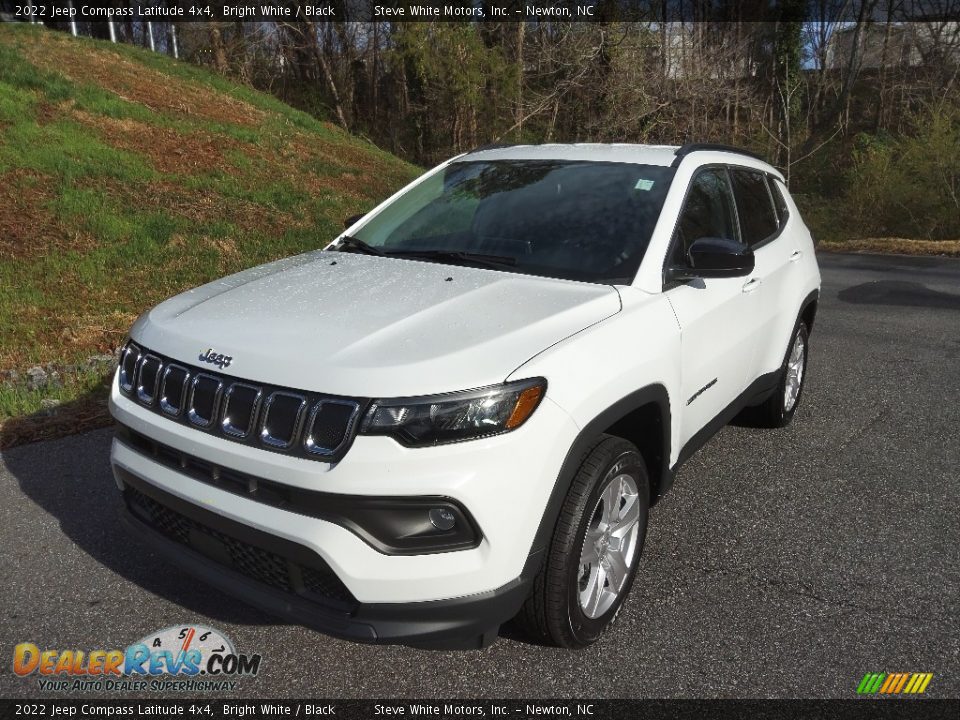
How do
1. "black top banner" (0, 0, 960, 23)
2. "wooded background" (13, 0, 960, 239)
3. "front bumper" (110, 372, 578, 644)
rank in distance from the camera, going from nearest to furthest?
"front bumper" (110, 372, 578, 644)
"wooded background" (13, 0, 960, 239)
"black top banner" (0, 0, 960, 23)

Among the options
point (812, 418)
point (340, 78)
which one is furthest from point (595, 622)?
point (340, 78)

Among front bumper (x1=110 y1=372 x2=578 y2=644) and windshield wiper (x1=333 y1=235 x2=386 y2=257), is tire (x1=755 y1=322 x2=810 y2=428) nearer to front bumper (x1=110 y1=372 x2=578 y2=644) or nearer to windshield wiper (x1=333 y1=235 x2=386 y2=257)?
windshield wiper (x1=333 y1=235 x2=386 y2=257)

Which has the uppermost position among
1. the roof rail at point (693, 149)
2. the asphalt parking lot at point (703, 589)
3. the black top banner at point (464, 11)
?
the black top banner at point (464, 11)

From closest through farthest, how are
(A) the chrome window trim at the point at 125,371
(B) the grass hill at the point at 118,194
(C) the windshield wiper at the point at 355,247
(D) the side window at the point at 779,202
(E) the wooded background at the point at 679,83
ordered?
(A) the chrome window trim at the point at 125,371, (C) the windshield wiper at the point at 355,247, (D) the side window at the point at 779,202, (B) the grass hill at the point at 118,194, (E) the wooded background at the point at 679,83

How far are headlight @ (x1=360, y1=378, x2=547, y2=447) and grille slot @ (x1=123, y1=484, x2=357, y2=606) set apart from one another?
0.45m

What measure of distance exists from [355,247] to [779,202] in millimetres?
2834

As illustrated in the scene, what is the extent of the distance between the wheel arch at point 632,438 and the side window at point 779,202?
237cm

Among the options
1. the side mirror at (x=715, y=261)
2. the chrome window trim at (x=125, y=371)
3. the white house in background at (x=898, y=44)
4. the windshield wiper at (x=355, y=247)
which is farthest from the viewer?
the white house in background at (x=898, y=44)

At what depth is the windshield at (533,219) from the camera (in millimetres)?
3393

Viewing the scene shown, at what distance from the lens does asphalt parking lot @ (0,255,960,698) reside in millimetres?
2746

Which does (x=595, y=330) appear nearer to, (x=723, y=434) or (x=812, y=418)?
(x=723, y=434)

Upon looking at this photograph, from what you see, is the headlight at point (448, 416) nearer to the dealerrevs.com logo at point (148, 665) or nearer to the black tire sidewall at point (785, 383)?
the dealerrevs.com logo at point (148, 665)

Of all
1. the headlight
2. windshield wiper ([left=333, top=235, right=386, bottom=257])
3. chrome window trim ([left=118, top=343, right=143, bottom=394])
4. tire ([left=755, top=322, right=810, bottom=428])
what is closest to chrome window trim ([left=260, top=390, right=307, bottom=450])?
the headlight

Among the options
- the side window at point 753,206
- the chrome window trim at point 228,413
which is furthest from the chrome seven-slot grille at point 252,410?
the side window at point 753,206
